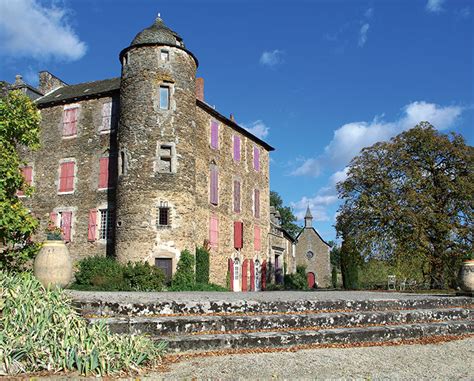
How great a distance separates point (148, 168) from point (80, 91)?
850 centimetres

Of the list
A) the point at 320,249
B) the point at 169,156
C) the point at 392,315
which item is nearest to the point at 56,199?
the point at 169,156

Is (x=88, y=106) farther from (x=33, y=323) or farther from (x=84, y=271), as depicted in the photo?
(x=33, y=323)

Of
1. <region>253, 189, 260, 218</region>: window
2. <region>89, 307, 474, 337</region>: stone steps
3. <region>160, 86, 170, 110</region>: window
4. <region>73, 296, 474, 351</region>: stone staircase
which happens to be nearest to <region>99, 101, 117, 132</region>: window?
<region>160, 86, 170, 110</region>: window

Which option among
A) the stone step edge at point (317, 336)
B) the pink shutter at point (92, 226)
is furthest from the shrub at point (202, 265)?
the stone step edge at point (317, 336)

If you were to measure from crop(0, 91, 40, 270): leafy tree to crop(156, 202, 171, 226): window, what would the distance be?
30.1 ft

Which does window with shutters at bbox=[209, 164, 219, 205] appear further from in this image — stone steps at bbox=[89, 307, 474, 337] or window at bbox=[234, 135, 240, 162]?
stone steps at bbox=[89, 307, 474, 337]

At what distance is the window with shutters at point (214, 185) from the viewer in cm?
2408

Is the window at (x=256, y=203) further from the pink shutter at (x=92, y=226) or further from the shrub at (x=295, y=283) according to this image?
the pink shutter at (x=92, y=226)

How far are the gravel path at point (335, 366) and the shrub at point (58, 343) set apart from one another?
498 millimetres

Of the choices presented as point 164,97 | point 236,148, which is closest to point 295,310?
point 164,97

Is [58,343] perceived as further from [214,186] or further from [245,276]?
[245,276]

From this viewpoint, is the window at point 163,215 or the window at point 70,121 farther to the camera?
the window at point 70,121

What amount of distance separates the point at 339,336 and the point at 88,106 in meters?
20.3

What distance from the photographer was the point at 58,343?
5.66 metres
